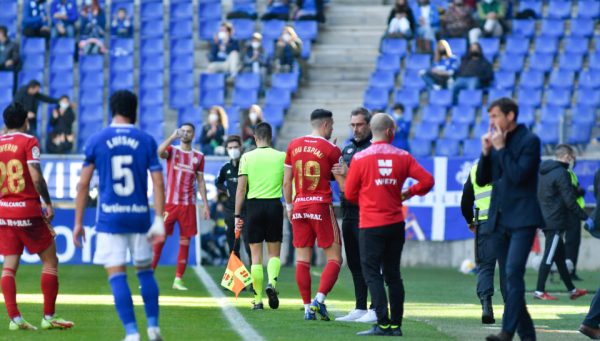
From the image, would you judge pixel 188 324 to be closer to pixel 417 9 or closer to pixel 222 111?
pixel 222 111

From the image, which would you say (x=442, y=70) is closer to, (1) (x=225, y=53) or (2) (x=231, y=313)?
(1) (x=225, y=53)

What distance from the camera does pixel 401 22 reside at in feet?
100

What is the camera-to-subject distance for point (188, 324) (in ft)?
44.3

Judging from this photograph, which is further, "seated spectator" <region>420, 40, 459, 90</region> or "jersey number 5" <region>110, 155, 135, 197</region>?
"seated spectator" <region>420, 40, 459, 90</region>

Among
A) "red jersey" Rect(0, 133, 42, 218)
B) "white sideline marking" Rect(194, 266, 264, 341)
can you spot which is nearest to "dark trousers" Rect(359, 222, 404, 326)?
"white sideline marking" Rect(194, 266, 264, 341)

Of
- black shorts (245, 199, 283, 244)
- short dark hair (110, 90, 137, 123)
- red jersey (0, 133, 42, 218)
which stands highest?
short dark hair (110, 90, 137, 123)

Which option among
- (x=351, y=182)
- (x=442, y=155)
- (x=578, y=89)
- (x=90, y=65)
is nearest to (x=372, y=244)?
(x=351, y=182)

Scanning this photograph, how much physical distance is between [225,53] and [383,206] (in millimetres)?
19026

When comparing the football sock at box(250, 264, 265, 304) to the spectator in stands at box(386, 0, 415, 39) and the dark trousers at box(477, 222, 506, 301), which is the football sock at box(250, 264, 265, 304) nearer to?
the dark trousers at box(477, 222, 506, 301)

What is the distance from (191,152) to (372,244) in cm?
702

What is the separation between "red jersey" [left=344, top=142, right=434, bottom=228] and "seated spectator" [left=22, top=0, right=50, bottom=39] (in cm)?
2031

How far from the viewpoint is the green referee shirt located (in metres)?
15.6

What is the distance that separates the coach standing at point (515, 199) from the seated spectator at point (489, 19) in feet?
63.9

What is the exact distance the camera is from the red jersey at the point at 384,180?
40.3 ft
